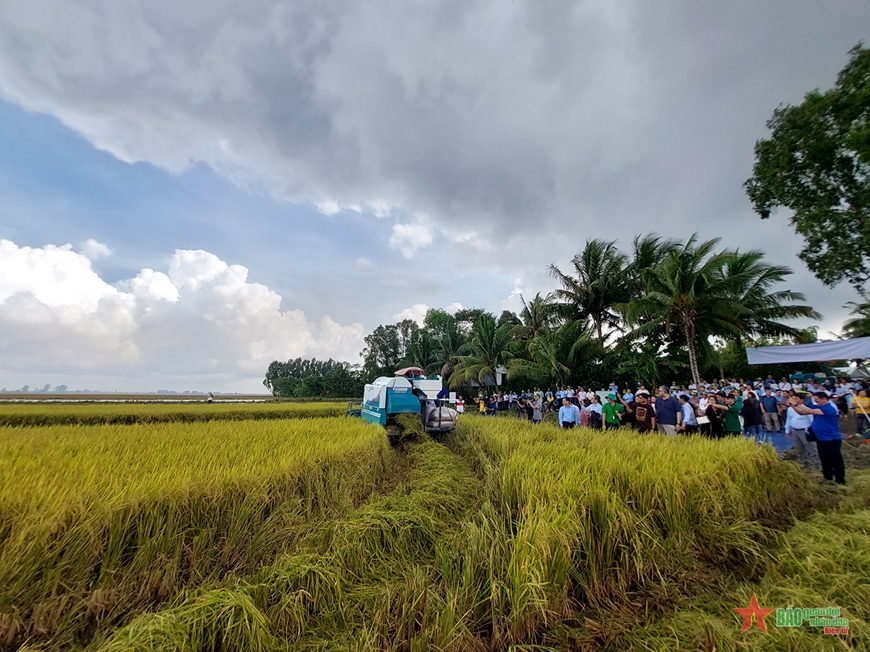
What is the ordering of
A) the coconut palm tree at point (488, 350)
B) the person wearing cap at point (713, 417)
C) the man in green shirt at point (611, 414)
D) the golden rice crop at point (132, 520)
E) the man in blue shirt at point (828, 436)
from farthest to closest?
the coconut palm tree at point (488, 350) → the man in green shirt at point (611, 414) → the person wearing cap at point (713, 417) → the man in blue shirt at point (828, 436) → the golden rice crop at point (132, 520)

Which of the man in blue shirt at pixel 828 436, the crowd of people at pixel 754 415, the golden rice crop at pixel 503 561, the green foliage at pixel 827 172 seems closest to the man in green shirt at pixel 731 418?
the crowd of people at pixel 754 415

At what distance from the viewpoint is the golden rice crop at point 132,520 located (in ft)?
8.13

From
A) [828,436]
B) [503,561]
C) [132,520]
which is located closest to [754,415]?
[828,436]

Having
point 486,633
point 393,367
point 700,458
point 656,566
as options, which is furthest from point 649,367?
point 393,367

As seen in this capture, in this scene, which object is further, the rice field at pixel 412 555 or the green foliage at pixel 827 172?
the green foliage at pixel 827 172

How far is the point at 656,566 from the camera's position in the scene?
123 inches

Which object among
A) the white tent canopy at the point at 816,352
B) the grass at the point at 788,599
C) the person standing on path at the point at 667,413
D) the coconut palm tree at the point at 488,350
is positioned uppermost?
the coconut palm tree at the point at 488,350

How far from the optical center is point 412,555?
3695mm

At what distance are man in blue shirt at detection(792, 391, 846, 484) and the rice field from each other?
0.88 metres

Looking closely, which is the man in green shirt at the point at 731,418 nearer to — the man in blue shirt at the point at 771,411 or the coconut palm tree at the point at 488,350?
the man in blue shirt at the point at 771,411

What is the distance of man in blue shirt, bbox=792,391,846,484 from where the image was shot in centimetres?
546

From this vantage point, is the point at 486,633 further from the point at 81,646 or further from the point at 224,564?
the point at 81,646

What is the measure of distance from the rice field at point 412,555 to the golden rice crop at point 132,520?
0.02m

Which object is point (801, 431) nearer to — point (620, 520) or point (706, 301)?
point (620, 520)
